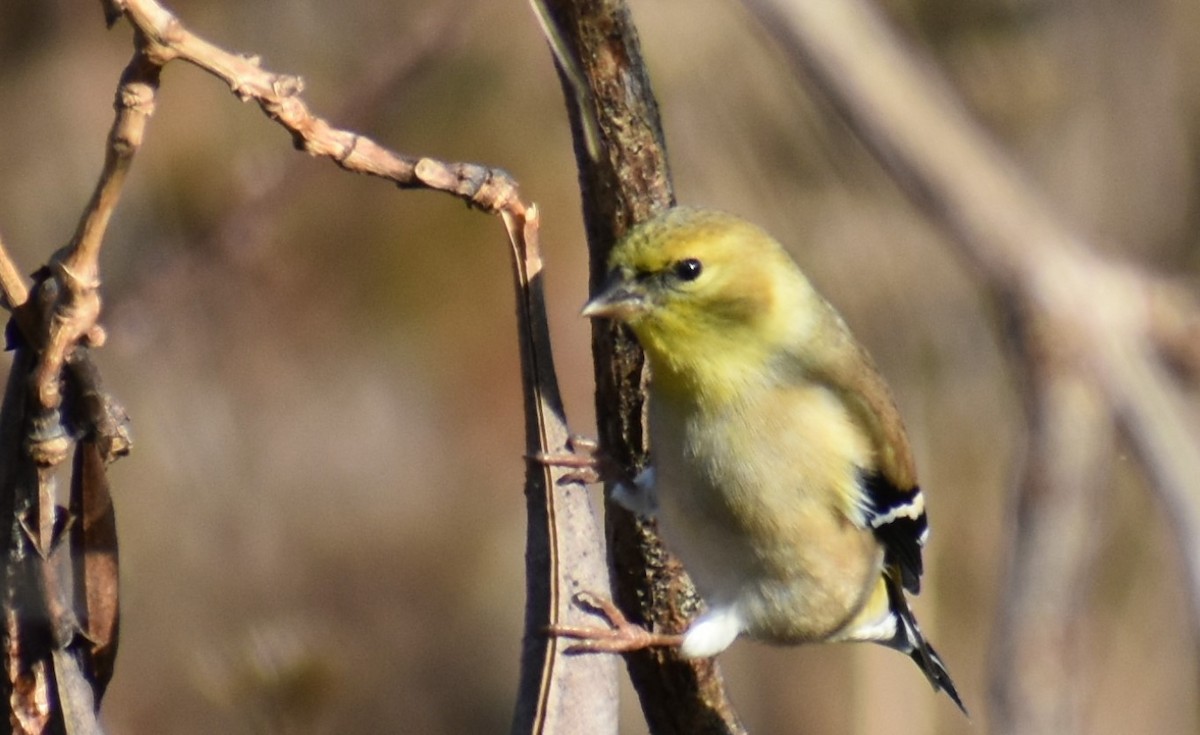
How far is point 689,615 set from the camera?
259 cm

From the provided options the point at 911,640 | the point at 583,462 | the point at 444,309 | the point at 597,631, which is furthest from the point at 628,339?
the point at 444,309

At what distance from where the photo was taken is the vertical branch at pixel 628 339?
78.0 inches

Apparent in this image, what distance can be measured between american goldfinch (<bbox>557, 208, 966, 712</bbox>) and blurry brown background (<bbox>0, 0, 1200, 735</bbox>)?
140 cm

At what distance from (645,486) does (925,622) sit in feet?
8.77

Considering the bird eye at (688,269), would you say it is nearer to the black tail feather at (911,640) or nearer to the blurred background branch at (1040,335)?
the black tail feather at (911,640)

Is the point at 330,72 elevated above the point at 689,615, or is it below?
above

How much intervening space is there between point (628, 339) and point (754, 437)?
0.32 m

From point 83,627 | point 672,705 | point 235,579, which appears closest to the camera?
point 83,627

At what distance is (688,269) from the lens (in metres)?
2.51

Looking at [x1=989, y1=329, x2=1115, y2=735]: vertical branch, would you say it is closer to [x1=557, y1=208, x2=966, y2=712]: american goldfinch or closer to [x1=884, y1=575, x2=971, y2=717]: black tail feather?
[x1=557, y1=208, x2=966, y2=712]: american goldfinch

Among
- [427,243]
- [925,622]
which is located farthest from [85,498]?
[427,243]

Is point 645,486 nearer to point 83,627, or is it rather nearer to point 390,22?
point 83,627

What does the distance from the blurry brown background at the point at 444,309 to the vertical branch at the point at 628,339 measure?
168cm

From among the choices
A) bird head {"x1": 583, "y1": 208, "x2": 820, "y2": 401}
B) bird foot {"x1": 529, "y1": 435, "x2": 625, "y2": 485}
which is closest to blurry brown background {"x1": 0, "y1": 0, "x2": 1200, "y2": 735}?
bird head {"x1": 583, "y1": 208, "x2": 820, "y2": 401}
